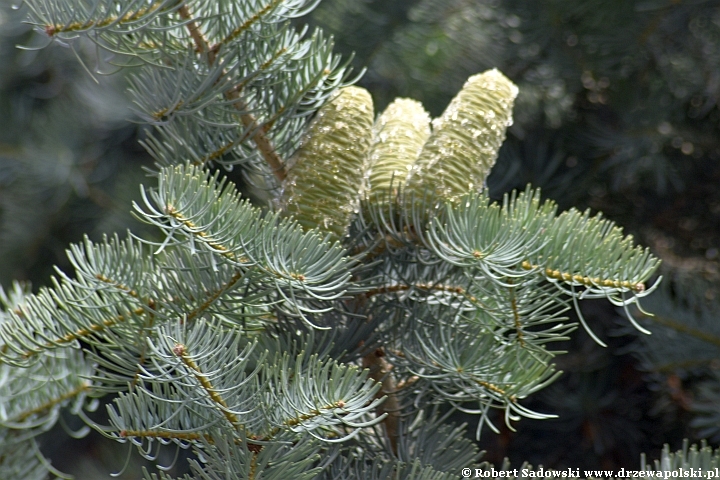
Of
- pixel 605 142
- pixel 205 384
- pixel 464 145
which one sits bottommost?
pixel 205 384

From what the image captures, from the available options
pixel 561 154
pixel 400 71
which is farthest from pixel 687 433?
pixel 400 71

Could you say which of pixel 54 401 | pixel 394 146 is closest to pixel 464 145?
pixel 394 146

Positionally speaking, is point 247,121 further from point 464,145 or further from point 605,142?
point 605,142

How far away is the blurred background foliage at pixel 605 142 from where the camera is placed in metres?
0.42

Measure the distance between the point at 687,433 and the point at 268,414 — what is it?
316mm

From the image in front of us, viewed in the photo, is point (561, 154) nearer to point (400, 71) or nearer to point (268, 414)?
point (400, 71)

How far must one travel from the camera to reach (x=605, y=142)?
0.44m

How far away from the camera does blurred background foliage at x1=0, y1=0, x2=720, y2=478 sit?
417 millimetres

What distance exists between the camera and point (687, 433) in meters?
0.41

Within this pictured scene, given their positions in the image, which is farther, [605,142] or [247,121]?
[605,142]

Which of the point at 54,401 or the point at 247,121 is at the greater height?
the point at 247,121

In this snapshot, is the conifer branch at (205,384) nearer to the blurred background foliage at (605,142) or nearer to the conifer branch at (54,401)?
the conifer branch at (54,401)

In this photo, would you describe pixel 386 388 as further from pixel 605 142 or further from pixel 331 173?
pixel 605 142

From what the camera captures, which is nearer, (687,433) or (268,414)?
(268,414)
